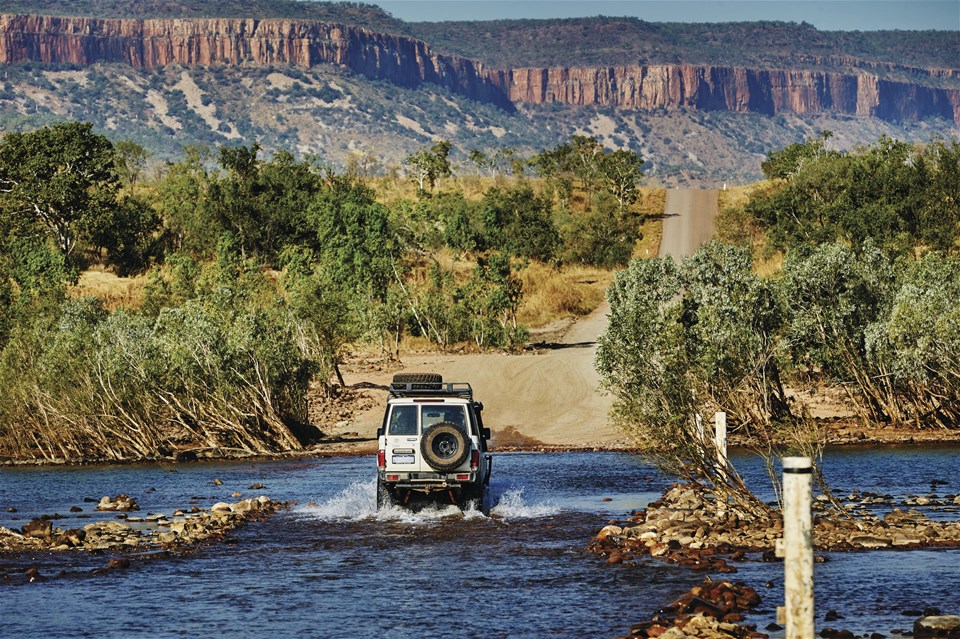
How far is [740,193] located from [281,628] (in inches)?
4628

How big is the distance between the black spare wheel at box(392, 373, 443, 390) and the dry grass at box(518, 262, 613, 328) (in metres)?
47.5

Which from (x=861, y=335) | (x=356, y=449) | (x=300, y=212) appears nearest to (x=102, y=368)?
(x=356, y=449)

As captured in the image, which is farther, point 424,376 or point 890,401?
point 890,401

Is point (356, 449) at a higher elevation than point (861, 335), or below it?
below

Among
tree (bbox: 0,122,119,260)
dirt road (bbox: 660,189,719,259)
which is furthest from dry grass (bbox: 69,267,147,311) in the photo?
dirt road (bbox: 660,189,719,259)

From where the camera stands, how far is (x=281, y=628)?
72.7ft

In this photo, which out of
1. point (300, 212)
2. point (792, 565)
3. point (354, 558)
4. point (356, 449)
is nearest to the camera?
point (792, 565)

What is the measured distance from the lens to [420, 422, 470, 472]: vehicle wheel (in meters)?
29.8

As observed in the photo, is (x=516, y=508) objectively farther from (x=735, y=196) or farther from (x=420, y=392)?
(x=735, y=196)

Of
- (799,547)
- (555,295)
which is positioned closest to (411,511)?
(799,547)

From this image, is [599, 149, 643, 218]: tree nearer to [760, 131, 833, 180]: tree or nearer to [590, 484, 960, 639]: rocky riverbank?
[760, 131, 833, 180]: tree

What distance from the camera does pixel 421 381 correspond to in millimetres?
33656

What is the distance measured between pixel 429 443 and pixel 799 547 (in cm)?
1534

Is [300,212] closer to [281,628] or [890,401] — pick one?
[890,401]
